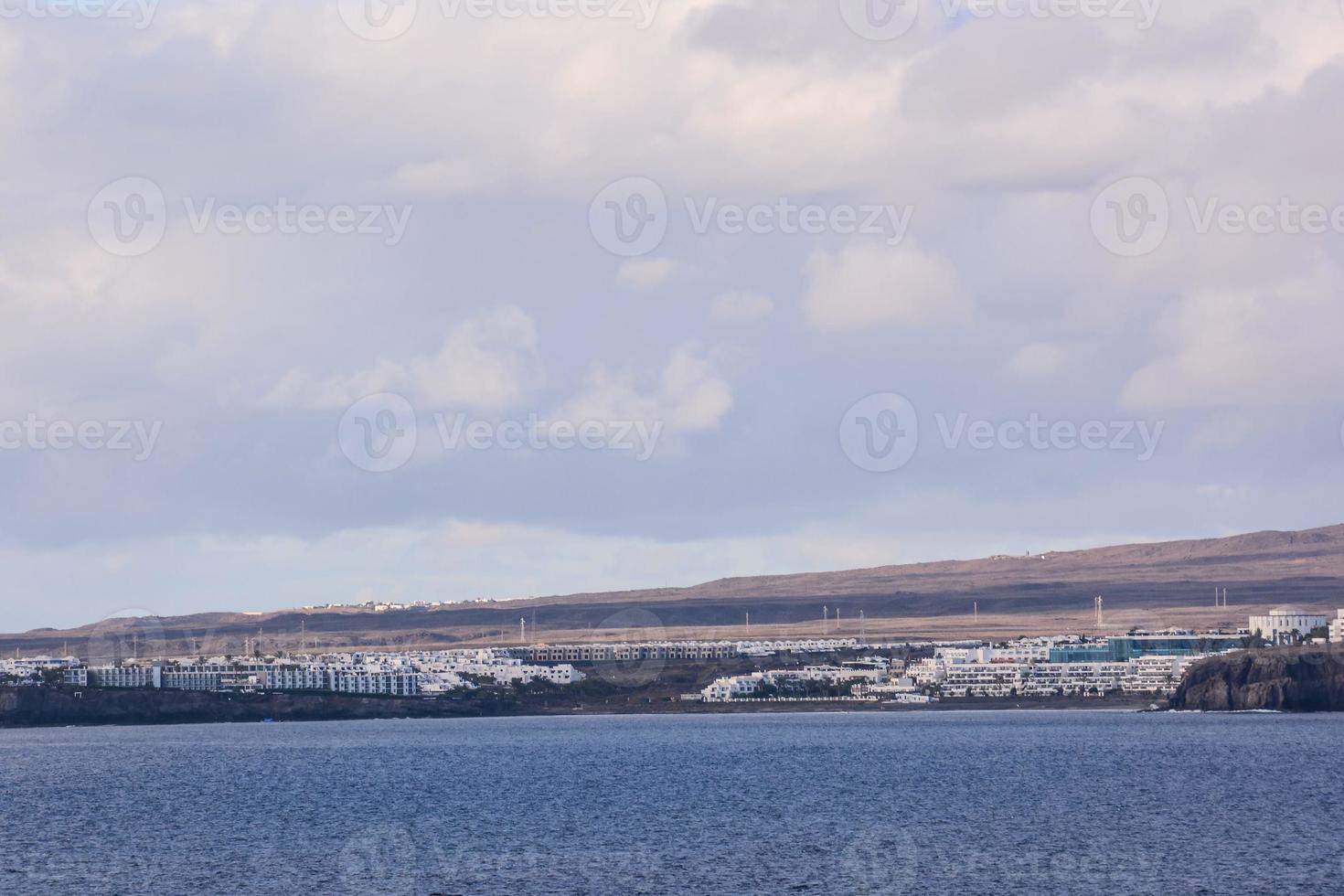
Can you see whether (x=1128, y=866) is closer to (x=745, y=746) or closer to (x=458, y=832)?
(x=458, y=832)

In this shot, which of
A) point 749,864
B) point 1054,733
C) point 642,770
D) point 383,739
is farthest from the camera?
point 383,739

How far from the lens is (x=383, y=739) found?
18850 cm

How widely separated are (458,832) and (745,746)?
7156cm

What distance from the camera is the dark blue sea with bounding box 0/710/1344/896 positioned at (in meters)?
66.9

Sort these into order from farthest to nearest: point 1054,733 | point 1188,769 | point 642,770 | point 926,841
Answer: point 1054,733 < point 642,770 < point 1188,769 < point 926,841

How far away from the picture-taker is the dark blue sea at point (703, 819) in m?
66.9

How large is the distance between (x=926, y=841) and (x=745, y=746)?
7676cm

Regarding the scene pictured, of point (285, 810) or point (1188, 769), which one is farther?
point (1188, 769)

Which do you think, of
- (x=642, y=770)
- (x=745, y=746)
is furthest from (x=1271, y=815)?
(x=745, y=746)

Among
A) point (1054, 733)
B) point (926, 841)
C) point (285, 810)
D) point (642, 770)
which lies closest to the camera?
point (926, 841)

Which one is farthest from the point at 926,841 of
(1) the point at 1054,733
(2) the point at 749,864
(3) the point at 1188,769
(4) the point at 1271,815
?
(1) the point at 1054,733

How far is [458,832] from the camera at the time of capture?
85000 mm

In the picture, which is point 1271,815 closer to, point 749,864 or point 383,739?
point 749,864

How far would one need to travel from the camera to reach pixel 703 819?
88.8 m
